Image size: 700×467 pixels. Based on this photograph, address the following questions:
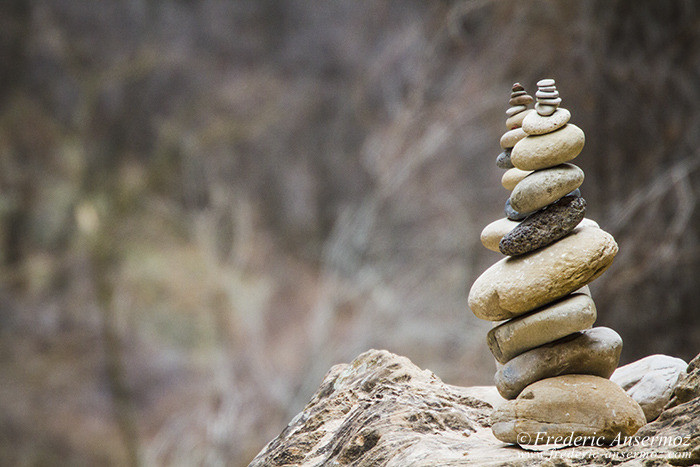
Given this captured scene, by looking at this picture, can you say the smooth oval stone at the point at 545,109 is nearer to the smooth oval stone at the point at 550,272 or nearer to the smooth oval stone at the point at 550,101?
the smooth oval stone at the point at 550,101

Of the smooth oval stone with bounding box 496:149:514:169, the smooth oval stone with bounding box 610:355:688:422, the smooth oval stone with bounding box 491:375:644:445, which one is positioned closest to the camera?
the smooth oval stone with bounding box 491:375:644:445

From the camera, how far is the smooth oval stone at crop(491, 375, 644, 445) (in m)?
2.40

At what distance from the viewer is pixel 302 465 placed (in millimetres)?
2816

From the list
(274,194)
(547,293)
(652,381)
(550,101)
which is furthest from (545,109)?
(274,194)

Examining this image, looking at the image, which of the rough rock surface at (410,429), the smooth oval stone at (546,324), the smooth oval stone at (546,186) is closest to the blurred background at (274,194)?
the rough rock surface at (410,429)

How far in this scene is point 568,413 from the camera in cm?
245

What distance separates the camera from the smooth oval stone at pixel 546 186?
263cm

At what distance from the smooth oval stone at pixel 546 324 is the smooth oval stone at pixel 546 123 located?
701 mm

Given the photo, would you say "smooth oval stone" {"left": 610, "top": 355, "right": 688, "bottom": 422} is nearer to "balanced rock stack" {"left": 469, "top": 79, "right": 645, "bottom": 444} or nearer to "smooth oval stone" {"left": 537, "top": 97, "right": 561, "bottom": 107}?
"balanced rock stack" {"left": 469, "top": 79, "right": 645, "bottom": 444}

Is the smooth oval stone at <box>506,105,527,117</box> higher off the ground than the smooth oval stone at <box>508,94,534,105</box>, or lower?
lower

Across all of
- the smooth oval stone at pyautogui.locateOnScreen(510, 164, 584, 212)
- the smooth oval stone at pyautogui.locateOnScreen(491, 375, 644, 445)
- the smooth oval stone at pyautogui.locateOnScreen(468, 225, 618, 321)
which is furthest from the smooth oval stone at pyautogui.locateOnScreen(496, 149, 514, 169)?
the smooth oval stone at pyautogui.locateOnScreen(491, 375, 644, 445)

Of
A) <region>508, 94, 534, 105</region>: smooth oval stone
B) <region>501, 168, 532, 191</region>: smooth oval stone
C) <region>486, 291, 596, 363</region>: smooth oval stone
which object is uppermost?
<region>508, 94, 534, 105</region>: smooth oval stone

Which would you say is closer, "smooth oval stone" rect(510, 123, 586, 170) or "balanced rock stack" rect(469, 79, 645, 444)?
"balanced rock stack" rect(469, 79, 645, 444)

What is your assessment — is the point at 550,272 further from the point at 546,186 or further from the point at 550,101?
the point at 550,101
